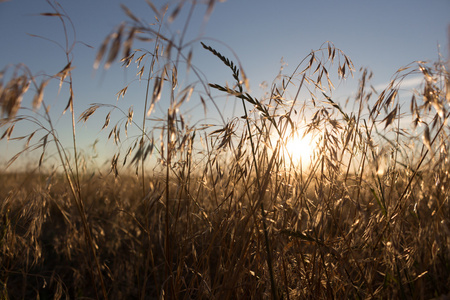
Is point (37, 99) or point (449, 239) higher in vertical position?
point (37, 99)

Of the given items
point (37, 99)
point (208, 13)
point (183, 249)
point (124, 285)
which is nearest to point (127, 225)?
point (124, 285)

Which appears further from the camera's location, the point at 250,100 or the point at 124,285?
the point at 124,285

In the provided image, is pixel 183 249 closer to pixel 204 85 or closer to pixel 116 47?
pixel 204 85

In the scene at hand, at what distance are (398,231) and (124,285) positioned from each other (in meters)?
1.70

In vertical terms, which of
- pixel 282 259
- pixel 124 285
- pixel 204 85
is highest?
pixel 204 85

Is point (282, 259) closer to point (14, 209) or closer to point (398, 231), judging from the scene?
point (398, 231)

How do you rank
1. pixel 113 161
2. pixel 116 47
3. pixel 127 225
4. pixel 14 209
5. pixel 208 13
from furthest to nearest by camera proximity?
pixel 127 225
pixel 14 209
pixel 113 161
pixel 116 47
pixel 208 13

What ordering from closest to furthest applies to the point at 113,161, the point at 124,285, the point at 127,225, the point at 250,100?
1. the point at 250,100
2. the point at 113,161
3. the point at 124,285
4. the point at 127,225

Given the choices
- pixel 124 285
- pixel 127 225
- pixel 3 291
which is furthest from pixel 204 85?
pixel 127 225

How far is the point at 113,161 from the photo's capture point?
1.48 metres

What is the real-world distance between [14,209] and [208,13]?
260 centimetres

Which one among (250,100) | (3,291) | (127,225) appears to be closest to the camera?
(250,100)

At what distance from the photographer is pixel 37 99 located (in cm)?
108

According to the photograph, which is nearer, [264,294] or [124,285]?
[264,294]
